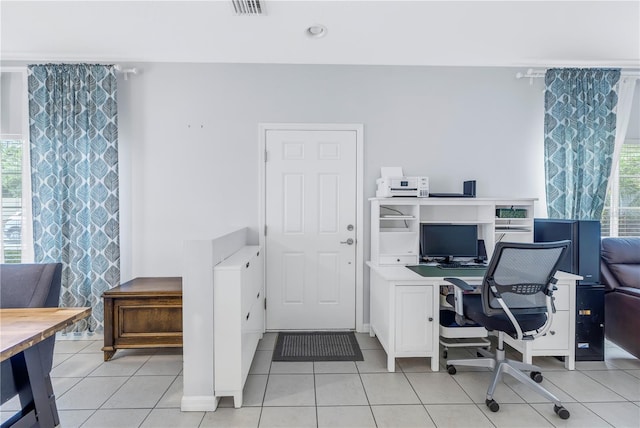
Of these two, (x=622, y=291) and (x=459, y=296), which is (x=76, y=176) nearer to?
(x=459, y=296)

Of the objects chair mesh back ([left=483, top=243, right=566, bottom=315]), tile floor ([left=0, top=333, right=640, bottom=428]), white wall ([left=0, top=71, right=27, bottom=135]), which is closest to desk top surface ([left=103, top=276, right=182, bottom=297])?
tile floor ([left=0, top=333, right=640, bottom=428])

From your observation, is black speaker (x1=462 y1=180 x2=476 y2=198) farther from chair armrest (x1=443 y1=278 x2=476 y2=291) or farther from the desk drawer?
chair armrest (x1=443 y1=278 x2=476 y2=291)

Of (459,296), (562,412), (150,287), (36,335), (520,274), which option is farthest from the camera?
(150,287)

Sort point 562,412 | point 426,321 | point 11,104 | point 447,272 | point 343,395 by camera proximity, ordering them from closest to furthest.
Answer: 1. point 562,412
2. point 343,395
3. point 426,321
4. point 447,272
5. point 11,104

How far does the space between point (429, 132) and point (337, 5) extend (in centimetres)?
156

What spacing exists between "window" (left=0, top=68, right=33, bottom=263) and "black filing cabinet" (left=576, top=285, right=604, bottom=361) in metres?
5.05

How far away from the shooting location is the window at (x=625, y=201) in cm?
346

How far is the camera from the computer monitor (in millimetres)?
3008

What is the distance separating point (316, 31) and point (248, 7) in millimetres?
595

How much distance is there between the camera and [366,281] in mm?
3303

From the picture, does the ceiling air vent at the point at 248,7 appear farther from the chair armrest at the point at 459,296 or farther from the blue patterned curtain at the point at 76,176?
the chair armrest at the point at 459,296

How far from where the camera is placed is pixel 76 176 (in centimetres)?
304

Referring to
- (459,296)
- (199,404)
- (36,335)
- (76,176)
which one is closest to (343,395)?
(199,404)

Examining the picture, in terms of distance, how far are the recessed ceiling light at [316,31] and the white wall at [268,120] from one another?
21.1 inches
